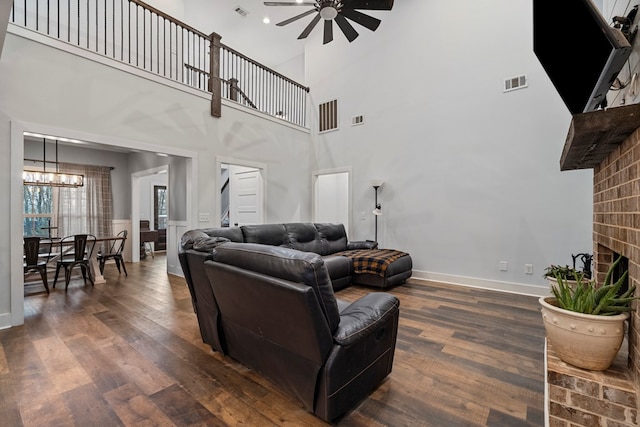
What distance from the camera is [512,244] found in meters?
4.18

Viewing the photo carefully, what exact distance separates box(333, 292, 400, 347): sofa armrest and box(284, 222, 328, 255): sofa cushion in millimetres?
2571

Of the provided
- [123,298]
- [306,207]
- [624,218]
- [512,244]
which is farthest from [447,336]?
→ [306,207]

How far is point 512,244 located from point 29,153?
901 centimetres

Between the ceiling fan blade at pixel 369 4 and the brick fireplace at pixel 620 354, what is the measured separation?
2.51 meters

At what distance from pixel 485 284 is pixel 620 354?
3052 mm

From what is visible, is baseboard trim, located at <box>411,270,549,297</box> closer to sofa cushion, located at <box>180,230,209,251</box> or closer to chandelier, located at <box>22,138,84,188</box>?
sofa cushion, located at <box>180,230,209,251</box>

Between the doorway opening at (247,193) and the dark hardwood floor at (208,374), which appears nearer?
the dark hardwood floor at (208,374)

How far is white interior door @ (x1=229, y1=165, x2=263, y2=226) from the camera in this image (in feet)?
20.0

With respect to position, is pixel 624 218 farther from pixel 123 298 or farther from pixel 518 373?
pixel 123 298

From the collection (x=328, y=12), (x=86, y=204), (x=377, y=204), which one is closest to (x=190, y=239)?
(x=328, y=12)

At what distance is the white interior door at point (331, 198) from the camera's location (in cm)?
680

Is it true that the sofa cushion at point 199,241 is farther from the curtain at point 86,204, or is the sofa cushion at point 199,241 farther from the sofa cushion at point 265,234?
the curtain at point 86,204

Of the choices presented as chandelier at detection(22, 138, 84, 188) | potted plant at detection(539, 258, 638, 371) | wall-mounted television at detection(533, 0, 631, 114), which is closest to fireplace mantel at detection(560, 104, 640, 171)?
wall-mounted television at detection(533, 0, 631, 114)

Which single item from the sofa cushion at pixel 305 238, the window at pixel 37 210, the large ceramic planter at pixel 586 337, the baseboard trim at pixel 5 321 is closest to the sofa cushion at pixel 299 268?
the large ceramic planter at pixel 586 337
